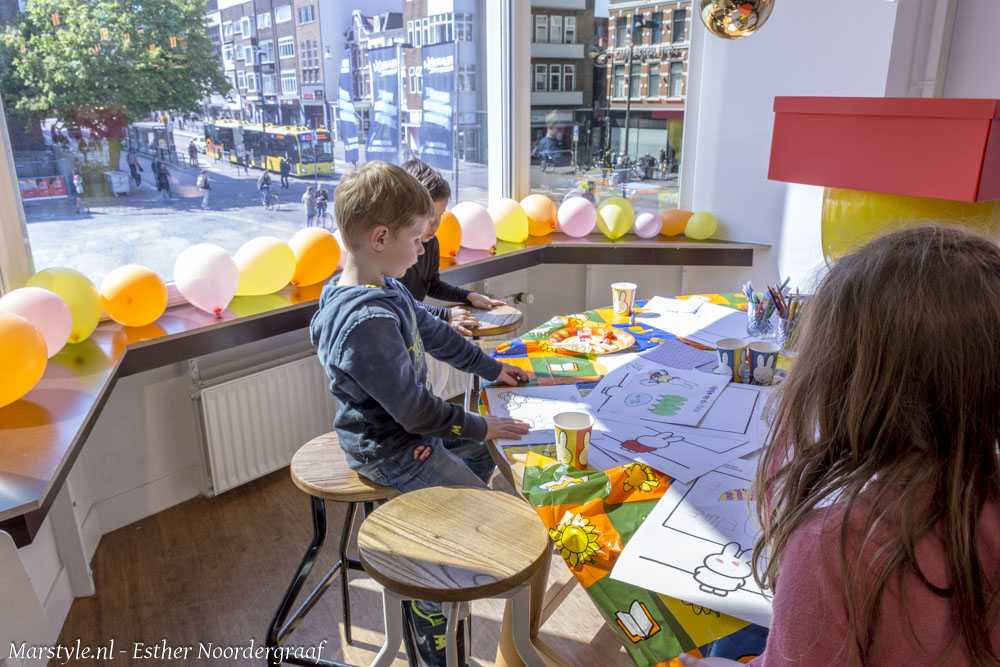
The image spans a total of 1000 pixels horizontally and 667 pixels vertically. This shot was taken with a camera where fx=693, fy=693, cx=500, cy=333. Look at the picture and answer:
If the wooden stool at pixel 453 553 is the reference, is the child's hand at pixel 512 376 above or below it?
above

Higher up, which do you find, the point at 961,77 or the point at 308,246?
the point at 961,77

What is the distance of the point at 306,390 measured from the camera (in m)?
2.55

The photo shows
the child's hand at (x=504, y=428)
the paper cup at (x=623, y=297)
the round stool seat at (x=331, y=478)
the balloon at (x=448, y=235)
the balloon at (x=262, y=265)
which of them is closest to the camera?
the child's hand at (x=504, y=428)

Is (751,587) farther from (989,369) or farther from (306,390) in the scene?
(306,390)

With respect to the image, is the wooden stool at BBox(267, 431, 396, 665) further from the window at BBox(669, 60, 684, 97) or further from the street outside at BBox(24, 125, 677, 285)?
the window at BBox(669, 60, 684, 97)

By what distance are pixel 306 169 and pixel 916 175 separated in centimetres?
210

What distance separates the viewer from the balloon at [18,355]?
1.46m

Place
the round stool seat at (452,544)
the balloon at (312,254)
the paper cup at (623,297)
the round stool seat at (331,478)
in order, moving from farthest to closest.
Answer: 1. the balloon at (312,254)
2. the paper cup at (623,297)
3. the round stool seat at (331,478)
4. the round stool seat at (452,544)

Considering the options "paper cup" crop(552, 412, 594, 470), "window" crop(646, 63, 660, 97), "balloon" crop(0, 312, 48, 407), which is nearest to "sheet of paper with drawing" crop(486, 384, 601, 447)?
"paper cup" crop(552, 412, 594, 470)

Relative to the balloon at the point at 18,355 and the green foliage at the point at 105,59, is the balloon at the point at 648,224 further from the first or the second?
the balloon at the point at 18,355

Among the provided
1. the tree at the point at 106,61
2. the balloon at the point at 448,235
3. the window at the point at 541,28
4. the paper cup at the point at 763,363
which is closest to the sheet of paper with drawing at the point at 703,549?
the paper cup at the point at 763,363

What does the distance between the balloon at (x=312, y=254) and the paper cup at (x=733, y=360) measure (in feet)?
4.83

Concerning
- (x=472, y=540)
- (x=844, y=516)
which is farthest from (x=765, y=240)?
(x=844, y=516)

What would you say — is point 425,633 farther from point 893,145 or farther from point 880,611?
point 893,145
